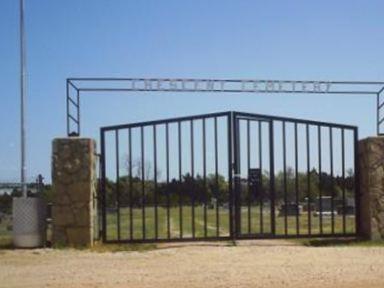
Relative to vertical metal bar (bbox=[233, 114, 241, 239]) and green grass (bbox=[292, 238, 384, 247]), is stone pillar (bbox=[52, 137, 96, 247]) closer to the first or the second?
vertical metal bar (bbox=[233, 114, 241, 239])

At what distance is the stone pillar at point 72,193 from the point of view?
51.3ft

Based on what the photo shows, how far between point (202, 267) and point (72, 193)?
4.58 metres

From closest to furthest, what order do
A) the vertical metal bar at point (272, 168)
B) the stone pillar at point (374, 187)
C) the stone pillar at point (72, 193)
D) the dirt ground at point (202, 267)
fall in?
the dirt ground at point (202, 267), the stone pillar at point (72, 193), the vertical metal bar at point (272, 168), the stone pillar at point (374, 187)

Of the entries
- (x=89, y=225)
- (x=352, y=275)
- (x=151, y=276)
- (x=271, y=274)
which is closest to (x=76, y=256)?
(x=89, y=225)

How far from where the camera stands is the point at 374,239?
16.4 m

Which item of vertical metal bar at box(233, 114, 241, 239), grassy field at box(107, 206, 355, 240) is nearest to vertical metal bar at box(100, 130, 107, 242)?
grassy field at box(107, 206, 355, 240)

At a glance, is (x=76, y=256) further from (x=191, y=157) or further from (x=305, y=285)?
(x=305, y=285)

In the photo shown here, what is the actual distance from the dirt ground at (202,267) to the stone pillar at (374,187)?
4.94 feet

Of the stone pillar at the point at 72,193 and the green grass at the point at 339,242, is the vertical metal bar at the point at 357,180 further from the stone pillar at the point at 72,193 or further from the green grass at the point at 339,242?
the stone pillar at the point at 72,193

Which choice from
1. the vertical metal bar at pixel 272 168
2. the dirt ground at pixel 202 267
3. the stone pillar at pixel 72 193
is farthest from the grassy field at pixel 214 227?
the dirt ground at pixel 202 267

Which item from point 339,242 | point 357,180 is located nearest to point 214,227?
point 357,180

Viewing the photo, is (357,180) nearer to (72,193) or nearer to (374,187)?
(374,187)

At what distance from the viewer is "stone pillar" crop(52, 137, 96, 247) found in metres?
15.6

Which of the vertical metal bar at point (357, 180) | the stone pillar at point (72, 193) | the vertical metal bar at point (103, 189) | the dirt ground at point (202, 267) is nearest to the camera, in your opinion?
the dirt ground at point (202, 267)
